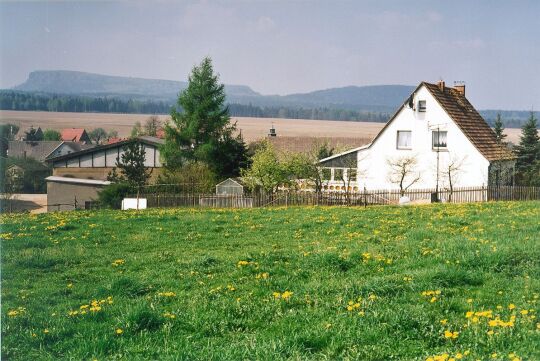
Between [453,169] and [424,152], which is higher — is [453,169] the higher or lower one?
the lower one

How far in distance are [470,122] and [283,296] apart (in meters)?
33.7

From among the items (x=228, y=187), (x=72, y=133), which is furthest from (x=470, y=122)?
(x=72, y=133)

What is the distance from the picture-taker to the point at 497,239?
10859 millimetres

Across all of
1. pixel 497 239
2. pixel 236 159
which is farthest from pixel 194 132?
pixel 497 239

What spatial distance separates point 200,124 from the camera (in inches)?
2046

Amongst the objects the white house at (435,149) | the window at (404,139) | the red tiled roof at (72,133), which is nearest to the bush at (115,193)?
the white house at (435,149)

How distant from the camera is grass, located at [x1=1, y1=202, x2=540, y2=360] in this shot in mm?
5512

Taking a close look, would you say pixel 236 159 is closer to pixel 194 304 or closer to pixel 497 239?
pixel 497 239

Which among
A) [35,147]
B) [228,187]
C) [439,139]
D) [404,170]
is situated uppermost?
[35,147]

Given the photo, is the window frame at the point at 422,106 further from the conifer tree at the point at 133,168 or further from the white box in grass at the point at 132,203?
the conifer tree at the point at 133,168

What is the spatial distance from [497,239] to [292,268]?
425 cm

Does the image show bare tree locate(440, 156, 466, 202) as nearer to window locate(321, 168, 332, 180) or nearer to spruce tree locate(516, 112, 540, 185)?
window locate(321, 168, 332, 180)

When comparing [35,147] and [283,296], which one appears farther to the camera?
[35,147]

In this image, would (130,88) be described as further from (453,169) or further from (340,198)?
(453,169)
